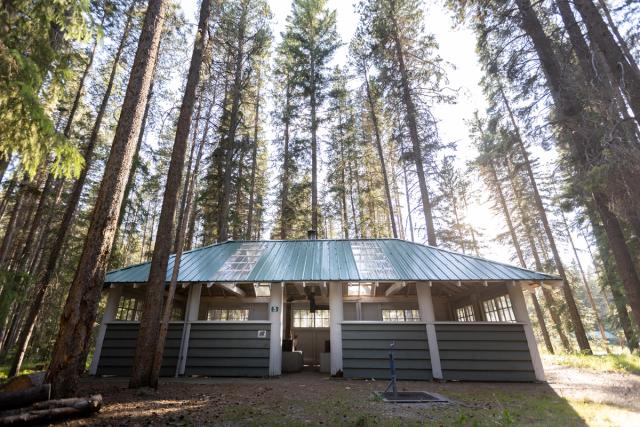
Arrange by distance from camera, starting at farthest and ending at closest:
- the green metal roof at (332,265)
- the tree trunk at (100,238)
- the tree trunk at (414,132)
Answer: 1. the tree trunk at (414,132)
2. the green metal roof at (332,265)
3. the tree trunk at (100,238)

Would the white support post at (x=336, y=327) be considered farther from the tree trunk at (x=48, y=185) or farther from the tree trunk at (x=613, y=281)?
the tree trunk at (x=613, y=281)

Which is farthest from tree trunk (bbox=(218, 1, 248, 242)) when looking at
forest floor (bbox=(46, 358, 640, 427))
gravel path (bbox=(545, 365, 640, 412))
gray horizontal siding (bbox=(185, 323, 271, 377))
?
gravel path (bbox=(545, 365, 640, 412))

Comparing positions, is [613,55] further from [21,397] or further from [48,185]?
[48,185]

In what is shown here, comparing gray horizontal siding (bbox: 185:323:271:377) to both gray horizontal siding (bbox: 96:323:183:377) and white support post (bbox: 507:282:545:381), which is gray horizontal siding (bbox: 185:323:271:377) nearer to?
gray horizontal siding (bbox: 96:323:183:377)

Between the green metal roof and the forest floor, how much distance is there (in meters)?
2.55

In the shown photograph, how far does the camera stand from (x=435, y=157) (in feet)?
43.4

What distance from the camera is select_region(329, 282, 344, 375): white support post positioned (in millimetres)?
8336

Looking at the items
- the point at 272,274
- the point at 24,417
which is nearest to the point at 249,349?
the point at 272,274

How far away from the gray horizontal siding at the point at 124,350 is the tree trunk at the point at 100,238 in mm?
4701

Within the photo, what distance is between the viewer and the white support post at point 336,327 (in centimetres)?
834

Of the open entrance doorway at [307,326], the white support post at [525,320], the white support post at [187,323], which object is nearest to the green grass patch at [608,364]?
the white support post at [525,320]

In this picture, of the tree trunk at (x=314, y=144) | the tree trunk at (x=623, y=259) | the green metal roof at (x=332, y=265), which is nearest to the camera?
the tree trunk at (x=623, y=259)

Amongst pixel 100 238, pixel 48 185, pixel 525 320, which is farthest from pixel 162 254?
pixel 525 320

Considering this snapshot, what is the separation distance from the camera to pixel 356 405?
16.8 ft
